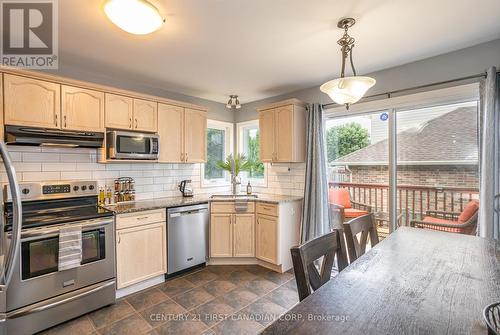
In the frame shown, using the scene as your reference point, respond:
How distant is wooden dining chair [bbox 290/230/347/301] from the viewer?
1.13 metres

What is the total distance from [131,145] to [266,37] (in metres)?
1.85

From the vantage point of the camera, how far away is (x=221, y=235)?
3.34m

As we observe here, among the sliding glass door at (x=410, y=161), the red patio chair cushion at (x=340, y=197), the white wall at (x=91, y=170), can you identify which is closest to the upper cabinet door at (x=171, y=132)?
the white wall at (x=91, y=170)

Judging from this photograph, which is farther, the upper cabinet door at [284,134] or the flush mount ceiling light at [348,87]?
the upper cabinet door at [284,134]

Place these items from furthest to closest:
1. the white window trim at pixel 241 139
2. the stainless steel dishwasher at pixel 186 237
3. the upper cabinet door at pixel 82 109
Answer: the white window trim at pixel 241 139, the stainless steel dishwasher at pixel 186 237, the upper cabinet door at pixel 82 109

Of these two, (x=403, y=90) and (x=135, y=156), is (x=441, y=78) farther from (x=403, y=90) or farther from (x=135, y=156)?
(x=135, y=156)

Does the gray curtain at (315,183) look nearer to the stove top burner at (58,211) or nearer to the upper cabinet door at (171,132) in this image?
the upper cabinet door at (171,132)

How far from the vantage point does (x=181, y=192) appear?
362cm

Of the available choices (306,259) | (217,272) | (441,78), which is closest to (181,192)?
(217,272)

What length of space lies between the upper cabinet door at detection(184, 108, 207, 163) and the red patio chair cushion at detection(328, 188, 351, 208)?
1.85 m

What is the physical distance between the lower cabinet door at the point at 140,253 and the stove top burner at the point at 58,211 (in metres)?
0.35

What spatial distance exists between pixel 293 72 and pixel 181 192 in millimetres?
2205

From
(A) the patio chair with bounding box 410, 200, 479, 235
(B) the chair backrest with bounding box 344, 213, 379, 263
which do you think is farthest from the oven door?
(A) the patio chair with bounding box 410, 200, 479, 235

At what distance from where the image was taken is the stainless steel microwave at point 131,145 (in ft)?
8.94
